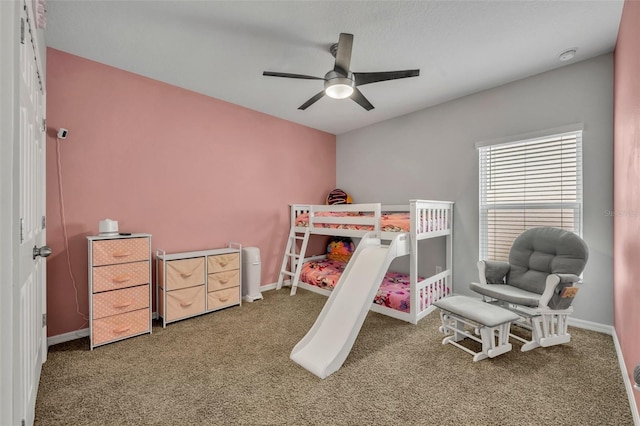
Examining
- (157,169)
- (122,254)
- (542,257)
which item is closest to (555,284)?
(542,257)

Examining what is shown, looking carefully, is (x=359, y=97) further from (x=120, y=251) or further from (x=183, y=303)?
(x=183, y=303)

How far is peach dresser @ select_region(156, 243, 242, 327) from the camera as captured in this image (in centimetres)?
283

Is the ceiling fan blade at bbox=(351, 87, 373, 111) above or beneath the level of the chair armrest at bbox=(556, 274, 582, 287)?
above

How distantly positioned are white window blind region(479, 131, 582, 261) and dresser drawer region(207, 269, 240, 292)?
290 cm

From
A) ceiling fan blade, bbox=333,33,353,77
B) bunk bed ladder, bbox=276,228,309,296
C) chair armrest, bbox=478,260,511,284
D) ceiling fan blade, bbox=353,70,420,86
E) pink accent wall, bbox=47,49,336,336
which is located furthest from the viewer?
bunk bed ladder, bbox=276,228,309,296

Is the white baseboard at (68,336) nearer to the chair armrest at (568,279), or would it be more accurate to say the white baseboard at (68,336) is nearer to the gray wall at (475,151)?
the gray wall at (475,151)

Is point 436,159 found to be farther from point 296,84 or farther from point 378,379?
point 378,379

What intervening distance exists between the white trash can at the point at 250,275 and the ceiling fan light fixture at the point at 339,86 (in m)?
2.17

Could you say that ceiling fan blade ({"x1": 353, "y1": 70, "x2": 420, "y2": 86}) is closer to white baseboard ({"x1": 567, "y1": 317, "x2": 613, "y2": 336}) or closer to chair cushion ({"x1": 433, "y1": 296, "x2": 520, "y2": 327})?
chair cushion ({"x1": 433, "y1": 296, "x2": 520, "y2": 327})

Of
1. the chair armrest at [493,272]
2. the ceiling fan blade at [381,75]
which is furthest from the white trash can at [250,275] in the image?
the chair armrest at [493,272]

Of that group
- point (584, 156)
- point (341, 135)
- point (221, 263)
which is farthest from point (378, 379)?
point (341, 135)

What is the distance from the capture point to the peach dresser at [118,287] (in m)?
2.33

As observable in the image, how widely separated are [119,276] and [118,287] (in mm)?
95

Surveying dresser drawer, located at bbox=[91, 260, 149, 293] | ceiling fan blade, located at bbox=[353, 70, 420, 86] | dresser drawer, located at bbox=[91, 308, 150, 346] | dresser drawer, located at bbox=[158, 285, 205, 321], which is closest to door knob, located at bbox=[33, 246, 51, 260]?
dresser drawer, located at bbox=[91, 260, 149, 293]
